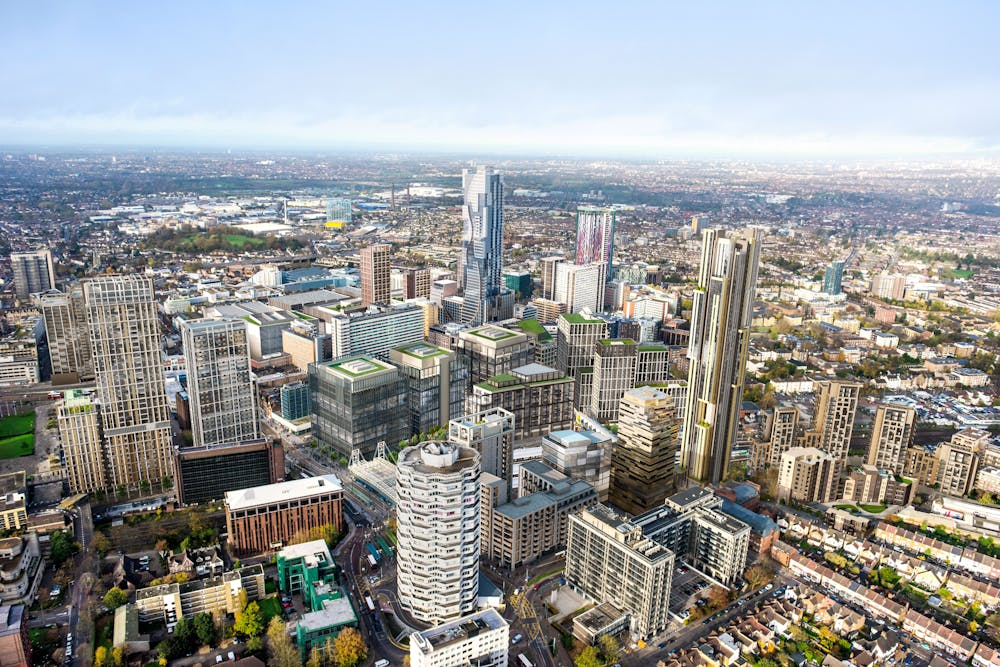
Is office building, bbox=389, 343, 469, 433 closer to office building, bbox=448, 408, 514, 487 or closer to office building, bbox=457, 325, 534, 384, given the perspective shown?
office building, bbox=457, 325, 534, 384

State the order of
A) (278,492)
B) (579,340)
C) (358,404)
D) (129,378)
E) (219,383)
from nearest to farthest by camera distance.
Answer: (278,492), (129,378), (219,383), (358,404), (579,340)

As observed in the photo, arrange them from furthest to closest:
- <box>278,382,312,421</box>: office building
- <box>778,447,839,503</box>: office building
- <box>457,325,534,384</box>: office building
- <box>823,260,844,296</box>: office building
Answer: <box>823,260,844,296</box>: office building
<box>457,325,534,384</box>: office building
<box>278,382,312,421</box>: office building
<box>778,447,839,503</box>: office building

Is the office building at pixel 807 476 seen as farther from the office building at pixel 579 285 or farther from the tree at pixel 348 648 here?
the office building at pixel 579 285

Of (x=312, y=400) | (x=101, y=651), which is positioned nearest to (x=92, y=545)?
(x=101, y=651)

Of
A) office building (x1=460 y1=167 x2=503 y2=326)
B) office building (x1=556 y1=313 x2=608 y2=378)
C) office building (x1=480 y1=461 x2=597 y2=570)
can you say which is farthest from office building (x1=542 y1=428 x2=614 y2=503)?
office building (x1=460 y1=167 x2=503 y2=326)

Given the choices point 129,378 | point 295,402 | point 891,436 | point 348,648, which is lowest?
point 348,648

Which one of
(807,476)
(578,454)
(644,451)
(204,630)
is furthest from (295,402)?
(807,476)

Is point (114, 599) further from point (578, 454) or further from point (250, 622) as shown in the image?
point (578, 454)
